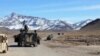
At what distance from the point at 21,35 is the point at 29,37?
136 centimetres

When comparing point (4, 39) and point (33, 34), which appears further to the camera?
point (33, 34)

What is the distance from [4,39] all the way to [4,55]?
5358 mm

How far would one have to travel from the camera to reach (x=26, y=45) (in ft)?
186

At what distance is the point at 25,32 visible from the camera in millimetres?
56156

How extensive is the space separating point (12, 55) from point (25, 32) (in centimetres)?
2152

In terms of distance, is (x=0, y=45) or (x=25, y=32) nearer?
(x=0, y=45)

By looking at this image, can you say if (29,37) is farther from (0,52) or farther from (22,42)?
(0,52)

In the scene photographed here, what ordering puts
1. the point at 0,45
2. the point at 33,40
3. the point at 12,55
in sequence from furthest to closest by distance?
the point at 33,40 < the point at 0,45 < the point at 12,55

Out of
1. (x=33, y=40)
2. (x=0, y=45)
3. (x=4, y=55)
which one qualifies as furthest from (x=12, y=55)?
(x=33, y=40)

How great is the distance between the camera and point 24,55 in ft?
114

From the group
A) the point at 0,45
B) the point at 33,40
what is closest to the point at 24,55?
the point at 0,45

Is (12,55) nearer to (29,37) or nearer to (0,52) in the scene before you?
(0,52)

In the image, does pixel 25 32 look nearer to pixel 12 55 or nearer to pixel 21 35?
pixel 21 35

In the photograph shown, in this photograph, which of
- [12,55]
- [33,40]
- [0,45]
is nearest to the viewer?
[12,55]
